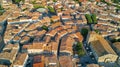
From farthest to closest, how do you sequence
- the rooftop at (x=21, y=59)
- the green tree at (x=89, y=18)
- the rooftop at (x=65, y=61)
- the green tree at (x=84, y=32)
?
1. the green tree at (x=89, y=18)
2. the green tree at (x=84, y=32)
3. the rooftop at (x=21, y=59)
4. the rooftop at (x=65, y=61)

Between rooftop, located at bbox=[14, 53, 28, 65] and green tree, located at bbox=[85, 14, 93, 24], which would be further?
green tree, located at bbox=[85, 14, 93, 24]

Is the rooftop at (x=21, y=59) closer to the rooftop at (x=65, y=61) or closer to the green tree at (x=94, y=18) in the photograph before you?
the rooftop at (x=65, y=61)

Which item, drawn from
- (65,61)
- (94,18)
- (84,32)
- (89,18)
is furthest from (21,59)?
(94,18)

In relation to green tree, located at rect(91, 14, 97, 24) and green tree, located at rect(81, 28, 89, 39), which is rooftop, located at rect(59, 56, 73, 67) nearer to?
green tree, located at rect(81, 28, 89, 39)

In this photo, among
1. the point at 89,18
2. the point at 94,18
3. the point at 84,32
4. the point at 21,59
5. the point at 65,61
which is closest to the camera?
the point at 65,61

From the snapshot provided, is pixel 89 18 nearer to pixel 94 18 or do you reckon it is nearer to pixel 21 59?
pixel 94 18

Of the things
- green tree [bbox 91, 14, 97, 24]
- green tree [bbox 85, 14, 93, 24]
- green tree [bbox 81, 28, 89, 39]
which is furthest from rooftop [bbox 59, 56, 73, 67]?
green tree [bbox 91, 14, 97, 24]

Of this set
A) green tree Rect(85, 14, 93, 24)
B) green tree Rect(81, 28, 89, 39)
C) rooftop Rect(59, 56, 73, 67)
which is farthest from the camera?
green tree Rect(85, 14, 93, 24)

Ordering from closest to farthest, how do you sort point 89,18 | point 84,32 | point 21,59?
point 21,59 < point 84,32 < point 89,18

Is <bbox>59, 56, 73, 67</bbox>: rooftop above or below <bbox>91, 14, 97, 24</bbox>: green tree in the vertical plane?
below

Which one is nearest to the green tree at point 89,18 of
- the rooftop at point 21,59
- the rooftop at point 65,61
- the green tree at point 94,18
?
the green tree at point 94,18

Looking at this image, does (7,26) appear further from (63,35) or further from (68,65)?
(68,65)
